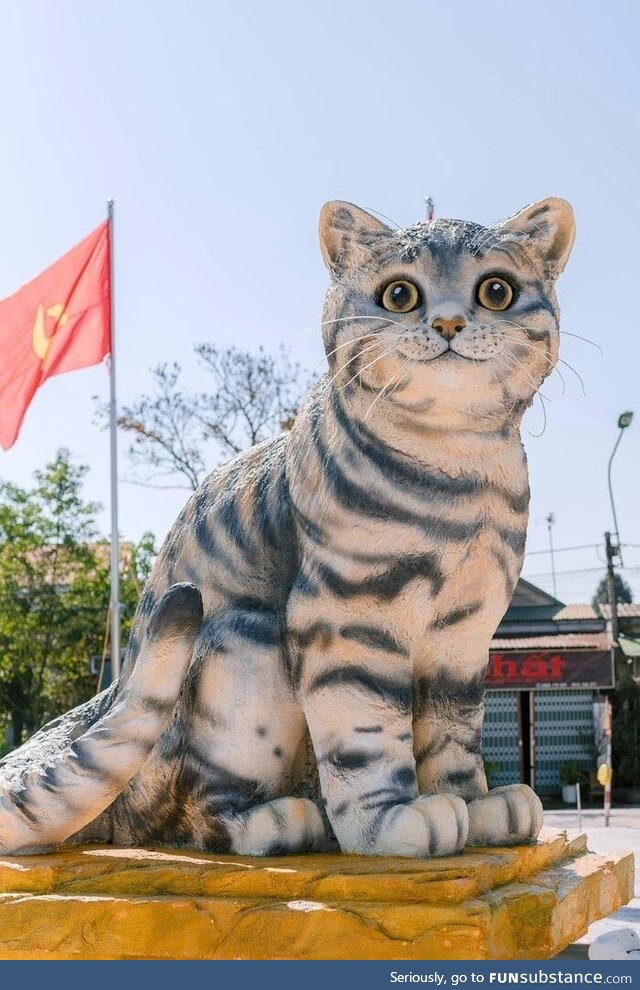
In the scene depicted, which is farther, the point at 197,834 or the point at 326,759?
the point at 197,834

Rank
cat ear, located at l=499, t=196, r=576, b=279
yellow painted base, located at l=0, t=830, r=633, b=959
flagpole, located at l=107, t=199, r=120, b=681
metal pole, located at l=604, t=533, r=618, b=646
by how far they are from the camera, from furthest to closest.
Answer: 1. metal pole, located at l=604, t=533, r=618, b=646
2. flagpole, located at l=107, t=199, r=120, b=681
3. cat ear, located at l=499, t=196, r=576, b=279
4. yellow painted base, located at l=0, t=830, r=633, b=959

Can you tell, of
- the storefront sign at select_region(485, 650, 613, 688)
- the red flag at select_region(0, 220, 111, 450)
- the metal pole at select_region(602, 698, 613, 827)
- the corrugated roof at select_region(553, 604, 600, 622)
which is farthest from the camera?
the corrugated roof at select_region(553, 604, 600, 622)

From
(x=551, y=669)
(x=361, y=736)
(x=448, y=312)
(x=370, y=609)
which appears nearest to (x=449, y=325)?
(x=448, y=312)

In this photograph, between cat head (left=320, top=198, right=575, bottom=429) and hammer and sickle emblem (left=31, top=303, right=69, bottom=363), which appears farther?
hammer and sickle emblem (left=31, top=303, right=69, bottom=363)

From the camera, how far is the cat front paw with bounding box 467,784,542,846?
235 centimetres

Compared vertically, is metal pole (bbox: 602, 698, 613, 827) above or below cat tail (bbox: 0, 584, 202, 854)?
below

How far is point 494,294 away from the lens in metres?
2.23

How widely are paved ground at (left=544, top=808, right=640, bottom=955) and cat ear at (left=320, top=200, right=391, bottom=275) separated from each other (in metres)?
2.24

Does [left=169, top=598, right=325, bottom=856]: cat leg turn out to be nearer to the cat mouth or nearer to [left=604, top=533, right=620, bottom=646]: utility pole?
the cat mouth

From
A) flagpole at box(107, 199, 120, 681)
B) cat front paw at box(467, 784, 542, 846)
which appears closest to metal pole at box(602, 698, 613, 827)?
flagpole at box(107, 199, 120, 681)

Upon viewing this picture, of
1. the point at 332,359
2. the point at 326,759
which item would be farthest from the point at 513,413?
the point at 326,759

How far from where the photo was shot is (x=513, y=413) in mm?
2270
